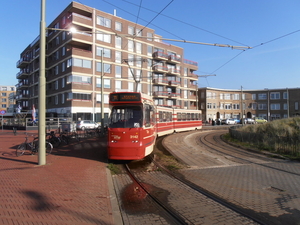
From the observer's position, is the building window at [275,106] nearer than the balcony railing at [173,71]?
No

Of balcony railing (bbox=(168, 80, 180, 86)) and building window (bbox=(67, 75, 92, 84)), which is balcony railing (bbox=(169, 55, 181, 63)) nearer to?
balcony railing (bbox=(168, 80, 180, 86))

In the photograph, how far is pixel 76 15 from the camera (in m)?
38.1

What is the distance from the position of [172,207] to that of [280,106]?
233 feet

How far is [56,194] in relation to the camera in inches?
226

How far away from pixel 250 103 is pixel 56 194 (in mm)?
72353

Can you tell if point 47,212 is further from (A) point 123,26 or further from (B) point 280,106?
(B) point 280,106

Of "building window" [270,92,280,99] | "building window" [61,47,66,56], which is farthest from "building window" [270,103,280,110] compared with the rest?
"building window" [61,47,66,56]

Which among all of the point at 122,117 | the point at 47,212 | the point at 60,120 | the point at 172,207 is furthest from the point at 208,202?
the point at 60,120

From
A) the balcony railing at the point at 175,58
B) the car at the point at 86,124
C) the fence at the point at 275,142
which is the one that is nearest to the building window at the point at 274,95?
the balcony railing at the point at 175,58

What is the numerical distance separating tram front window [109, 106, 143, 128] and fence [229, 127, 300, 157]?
812cm

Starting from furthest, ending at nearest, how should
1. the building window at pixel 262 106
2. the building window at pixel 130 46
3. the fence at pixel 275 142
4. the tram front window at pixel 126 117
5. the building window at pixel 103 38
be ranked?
the building window at pixel 262 106, the building window at pixel 130 46, the building window at pixel 103 38, the fence at pixel 275 142, the tram front window at pixel 126 117

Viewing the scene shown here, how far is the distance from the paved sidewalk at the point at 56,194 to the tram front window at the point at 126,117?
1.72 metres

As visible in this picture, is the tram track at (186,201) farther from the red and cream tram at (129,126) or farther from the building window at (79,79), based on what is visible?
the building window at (79,79)

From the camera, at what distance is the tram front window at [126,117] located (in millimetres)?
9547
